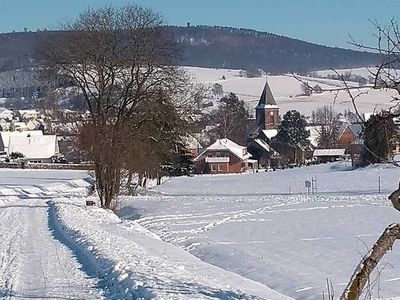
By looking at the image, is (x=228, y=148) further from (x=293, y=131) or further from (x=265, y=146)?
(x=265, y=146)

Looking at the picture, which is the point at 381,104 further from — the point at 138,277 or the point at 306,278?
the point at 306,278

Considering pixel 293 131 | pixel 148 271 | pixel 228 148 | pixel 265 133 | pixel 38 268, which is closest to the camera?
pixel 148 271

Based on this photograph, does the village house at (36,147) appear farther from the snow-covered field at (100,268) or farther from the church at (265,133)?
the snow-covered field at (100,268)

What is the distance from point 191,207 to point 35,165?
48.6 meters

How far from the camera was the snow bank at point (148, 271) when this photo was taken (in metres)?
11.6

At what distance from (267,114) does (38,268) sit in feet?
369

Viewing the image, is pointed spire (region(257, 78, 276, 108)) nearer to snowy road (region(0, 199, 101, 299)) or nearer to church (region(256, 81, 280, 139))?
church (region(256, 81, 280, 139))

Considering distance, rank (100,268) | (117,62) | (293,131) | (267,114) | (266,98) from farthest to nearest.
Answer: (266,98) → (267,114) → (293,131) → (117,62) → (100,268)

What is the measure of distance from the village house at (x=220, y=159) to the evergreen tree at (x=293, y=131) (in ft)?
29.4

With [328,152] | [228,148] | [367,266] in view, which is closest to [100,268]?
[367,266]

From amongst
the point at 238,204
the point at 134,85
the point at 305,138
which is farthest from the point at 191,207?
the point at 305,138

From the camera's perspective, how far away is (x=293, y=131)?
102m

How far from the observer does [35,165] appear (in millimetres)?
83375

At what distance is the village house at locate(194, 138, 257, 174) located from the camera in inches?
3735
